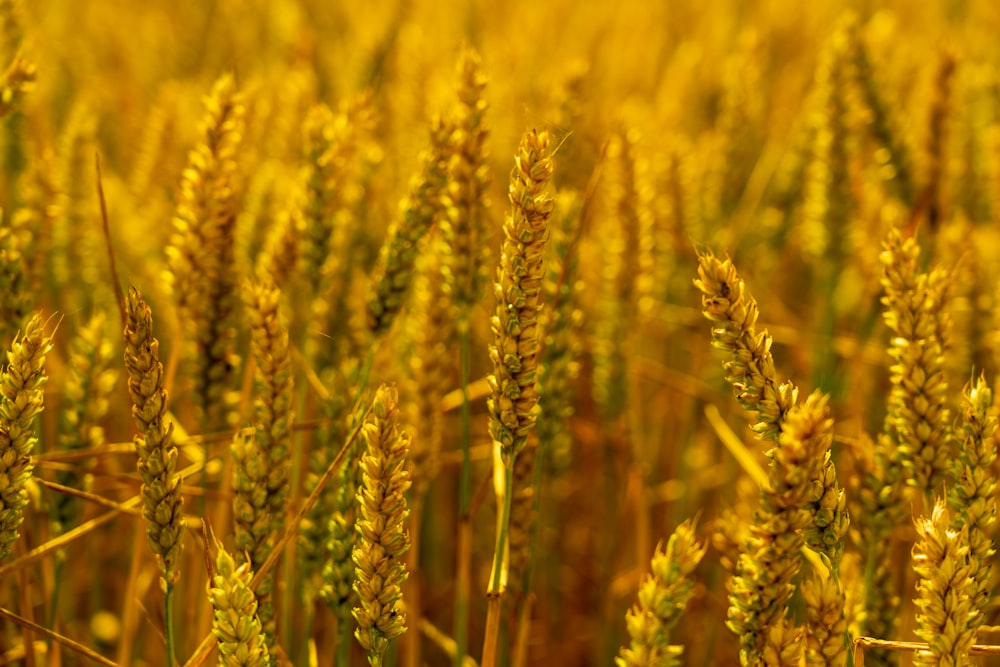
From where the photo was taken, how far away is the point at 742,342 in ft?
1.67

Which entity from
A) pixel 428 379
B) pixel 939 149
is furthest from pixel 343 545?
pixel 939 149

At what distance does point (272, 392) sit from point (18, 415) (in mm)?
146

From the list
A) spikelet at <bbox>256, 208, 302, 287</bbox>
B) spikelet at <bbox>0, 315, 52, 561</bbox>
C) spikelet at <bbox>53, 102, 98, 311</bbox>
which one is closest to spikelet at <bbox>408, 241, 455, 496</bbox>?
spikelet at <bbox>256, 208, 302, 287</bbox>

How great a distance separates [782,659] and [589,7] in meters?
2.20

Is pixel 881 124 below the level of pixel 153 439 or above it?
above

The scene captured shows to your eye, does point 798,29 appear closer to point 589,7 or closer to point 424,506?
point 589,7

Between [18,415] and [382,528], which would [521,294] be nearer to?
[382,528]

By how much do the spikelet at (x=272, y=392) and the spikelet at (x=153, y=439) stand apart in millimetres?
70

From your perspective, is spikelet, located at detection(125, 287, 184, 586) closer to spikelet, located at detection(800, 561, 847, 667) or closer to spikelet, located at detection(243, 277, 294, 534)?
spikelet, located at detection(243, 277, 294, 534)

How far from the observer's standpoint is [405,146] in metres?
1.23

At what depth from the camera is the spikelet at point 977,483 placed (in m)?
0.52

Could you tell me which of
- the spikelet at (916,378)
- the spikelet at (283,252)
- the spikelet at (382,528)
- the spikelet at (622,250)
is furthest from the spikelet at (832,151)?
the spikelet at (382,528)

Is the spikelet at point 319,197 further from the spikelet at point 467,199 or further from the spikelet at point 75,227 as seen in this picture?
the spikelet at point 75,227

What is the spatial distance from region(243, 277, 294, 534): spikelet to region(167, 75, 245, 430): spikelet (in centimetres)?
16
